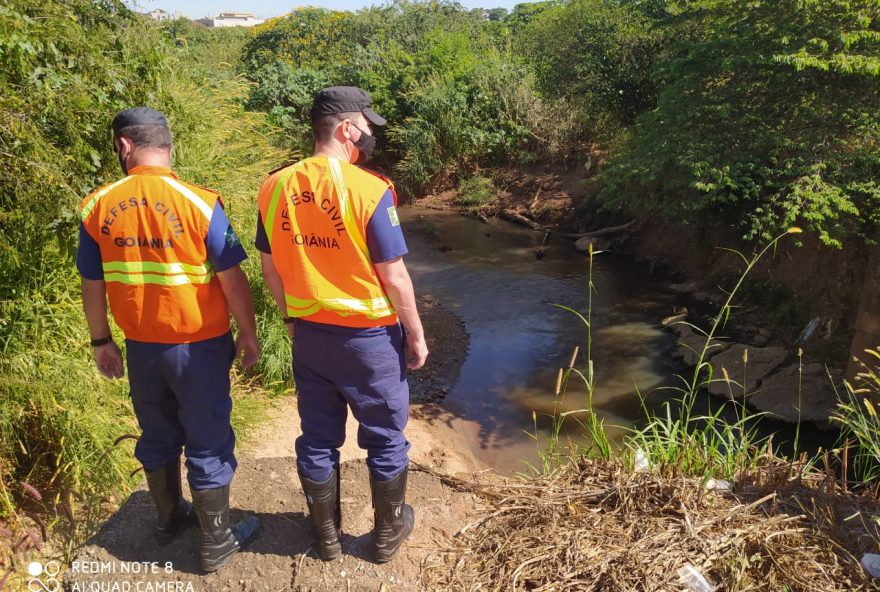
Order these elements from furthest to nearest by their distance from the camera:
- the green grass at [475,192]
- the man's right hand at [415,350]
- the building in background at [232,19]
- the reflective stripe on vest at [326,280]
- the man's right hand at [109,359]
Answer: the building in background at [232,19] < the green grass at [475,192] < the man's right hand at [109,359] < the man's right hand at [415,350] < the reflective stripe on vest at [326,280]

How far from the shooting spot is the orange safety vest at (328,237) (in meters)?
2.27

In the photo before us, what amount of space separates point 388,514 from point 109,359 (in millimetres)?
1353

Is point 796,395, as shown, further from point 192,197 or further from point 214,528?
point 192,197

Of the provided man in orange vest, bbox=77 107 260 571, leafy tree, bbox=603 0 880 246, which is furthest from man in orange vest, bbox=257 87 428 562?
leafy tree, bbox=603 0 880 246

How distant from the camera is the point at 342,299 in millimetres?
2328

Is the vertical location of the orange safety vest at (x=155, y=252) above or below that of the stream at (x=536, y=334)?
above

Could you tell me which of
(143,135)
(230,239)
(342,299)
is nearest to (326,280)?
(342,299)

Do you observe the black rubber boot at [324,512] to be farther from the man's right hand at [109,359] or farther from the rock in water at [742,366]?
the rock in water at [742,366]

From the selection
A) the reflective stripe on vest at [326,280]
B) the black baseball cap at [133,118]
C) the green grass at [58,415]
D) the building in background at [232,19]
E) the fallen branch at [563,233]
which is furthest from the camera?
the building in background at [232,19]

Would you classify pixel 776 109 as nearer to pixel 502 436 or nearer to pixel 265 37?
pixel 502 436

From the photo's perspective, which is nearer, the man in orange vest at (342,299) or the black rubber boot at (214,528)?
the man in orange vest at (342,299)

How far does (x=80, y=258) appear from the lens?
2410 millimetres

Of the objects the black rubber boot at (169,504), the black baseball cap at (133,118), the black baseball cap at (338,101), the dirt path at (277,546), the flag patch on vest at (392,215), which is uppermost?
the black baseball cap at (338,101)

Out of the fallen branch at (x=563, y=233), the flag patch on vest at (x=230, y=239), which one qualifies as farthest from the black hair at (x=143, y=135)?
the fallen branch at (x=563, y=233)
